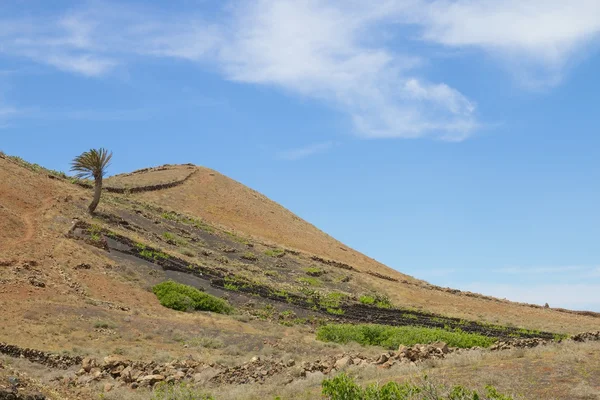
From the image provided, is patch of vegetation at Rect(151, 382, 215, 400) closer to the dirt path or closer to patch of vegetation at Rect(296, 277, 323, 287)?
the dirt path

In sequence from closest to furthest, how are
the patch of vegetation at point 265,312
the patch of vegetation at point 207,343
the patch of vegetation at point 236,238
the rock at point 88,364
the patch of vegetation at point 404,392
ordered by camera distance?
the patch of vegetation at point 404,392 → the rock at point 88,364 → the patch of vegetation at point 207,343 → the patch of vegetation at point 265,312 → the patch of vegetation at point 236,238

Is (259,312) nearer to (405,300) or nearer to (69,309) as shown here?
(69,309)

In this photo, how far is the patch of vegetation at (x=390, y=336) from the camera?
26578mm

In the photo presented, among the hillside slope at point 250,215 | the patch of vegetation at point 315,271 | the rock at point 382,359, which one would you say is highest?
the hillside slope at point 250,215

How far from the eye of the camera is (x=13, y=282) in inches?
1083

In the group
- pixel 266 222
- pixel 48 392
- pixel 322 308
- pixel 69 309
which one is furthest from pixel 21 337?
pixel 266 222

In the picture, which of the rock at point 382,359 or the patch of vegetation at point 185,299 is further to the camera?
the patch of vegetation at point 185,299

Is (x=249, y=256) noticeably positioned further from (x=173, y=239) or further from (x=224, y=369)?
(x=224, y=369)

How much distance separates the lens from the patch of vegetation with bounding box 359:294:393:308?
45509mm

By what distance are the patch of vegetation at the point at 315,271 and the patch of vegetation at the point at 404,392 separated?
40.4 metres

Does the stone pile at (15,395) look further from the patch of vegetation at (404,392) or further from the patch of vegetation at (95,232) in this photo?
the patch of vegetation at (95,232)

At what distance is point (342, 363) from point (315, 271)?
122 feet

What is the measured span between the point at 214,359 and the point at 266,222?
52260mm

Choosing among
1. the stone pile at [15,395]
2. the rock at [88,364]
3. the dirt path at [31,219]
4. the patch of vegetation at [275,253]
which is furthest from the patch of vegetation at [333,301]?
the stone pile at [15,395]
